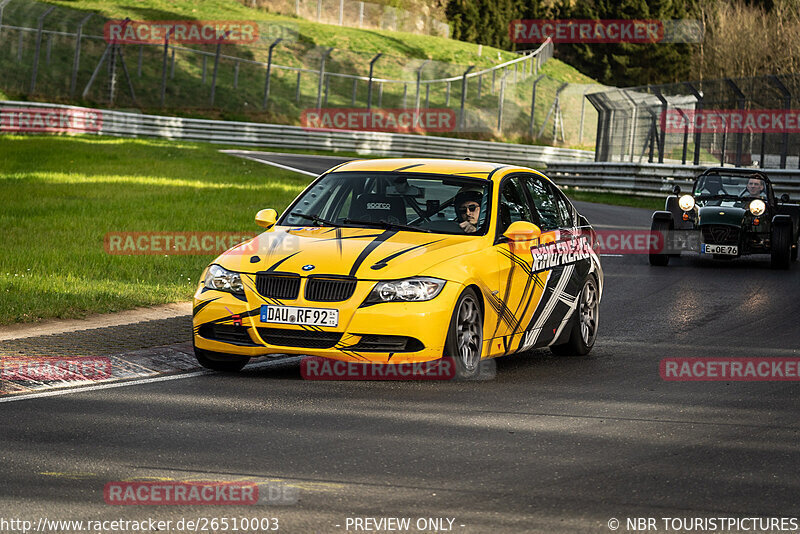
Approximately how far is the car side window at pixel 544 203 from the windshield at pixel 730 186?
875cm

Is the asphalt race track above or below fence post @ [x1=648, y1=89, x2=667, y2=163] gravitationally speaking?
below

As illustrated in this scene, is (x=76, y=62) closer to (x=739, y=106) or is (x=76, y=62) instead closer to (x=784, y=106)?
(x=739, y=106)

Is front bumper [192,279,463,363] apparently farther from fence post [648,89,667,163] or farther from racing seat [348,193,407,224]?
fence post [648,89,667,163]

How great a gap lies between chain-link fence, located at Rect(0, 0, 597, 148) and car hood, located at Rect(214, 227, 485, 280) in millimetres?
33159

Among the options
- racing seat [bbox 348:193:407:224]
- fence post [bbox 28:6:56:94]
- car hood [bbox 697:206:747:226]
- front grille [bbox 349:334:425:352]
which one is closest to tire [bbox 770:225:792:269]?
car hood [bbox 697:206:747:226]

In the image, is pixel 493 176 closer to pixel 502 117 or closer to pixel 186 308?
pixel 186 308

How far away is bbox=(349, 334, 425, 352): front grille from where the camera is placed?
26.6 feet

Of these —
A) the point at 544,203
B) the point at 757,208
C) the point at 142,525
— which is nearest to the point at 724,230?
the point at 757,208

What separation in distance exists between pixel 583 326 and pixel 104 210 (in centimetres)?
1201

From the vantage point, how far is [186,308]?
11984 millimetres

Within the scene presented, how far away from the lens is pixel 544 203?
33.1 feet

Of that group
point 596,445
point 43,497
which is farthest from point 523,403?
point 43,497

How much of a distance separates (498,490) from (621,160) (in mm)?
32464

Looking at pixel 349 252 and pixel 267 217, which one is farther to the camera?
pixel 267 217
